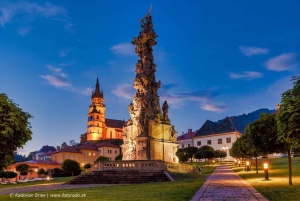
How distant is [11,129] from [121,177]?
65.8 feet

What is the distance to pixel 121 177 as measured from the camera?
3281 cm

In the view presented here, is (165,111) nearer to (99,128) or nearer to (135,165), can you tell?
(135,165)

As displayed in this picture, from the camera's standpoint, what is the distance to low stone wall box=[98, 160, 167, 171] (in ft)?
116

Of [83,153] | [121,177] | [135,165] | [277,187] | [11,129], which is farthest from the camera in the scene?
[83,153]

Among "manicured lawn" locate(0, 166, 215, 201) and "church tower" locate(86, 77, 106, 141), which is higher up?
"church tower" locate(86, 77, 106, 141)

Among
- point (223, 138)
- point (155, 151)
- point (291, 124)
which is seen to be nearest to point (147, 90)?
point (155, 151)

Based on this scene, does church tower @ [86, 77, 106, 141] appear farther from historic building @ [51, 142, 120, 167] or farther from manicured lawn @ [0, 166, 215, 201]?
manicured lawn @ [0, 166, 215, 201]

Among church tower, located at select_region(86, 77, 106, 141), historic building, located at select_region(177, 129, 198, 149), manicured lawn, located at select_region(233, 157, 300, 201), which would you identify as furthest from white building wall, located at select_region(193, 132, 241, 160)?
church tower, located at select_region(86, 77, 106, 141)

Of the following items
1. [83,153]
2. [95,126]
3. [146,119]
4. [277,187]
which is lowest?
[83,153]

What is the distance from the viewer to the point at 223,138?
108875mm

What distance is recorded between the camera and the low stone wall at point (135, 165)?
35469mm

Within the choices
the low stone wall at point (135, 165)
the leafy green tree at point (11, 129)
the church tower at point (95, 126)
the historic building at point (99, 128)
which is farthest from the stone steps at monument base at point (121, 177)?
the church tower at point (95, 126)

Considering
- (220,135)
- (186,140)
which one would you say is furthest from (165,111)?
(186,140)

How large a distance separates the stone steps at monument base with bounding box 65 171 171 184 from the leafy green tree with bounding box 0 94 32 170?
17.4 m
